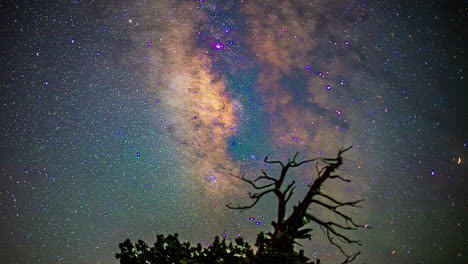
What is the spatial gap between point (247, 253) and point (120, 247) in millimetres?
3299

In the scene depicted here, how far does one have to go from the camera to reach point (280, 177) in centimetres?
686

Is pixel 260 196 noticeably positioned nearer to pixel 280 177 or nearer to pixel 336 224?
pixel 280 177

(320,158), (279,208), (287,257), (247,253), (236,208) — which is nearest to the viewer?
(287,257)

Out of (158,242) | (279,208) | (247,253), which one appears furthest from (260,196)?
(158,242)

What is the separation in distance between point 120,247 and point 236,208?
3093 millimetres

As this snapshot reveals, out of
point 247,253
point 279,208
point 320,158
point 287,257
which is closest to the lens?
point 287,257

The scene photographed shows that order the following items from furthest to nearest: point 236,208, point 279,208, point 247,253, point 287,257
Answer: point 236,208 → point 279,208 → point 247,253 → point 287,257

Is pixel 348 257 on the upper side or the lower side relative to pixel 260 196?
lower

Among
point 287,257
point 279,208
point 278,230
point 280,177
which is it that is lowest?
point 287,257

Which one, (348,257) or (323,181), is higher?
(323,181)

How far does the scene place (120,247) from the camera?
261 inches

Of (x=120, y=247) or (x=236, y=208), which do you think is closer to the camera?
(x=120, y=247)

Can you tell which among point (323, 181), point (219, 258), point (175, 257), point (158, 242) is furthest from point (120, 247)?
point (323, 181)

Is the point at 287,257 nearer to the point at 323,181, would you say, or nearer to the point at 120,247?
the point at 323,181
